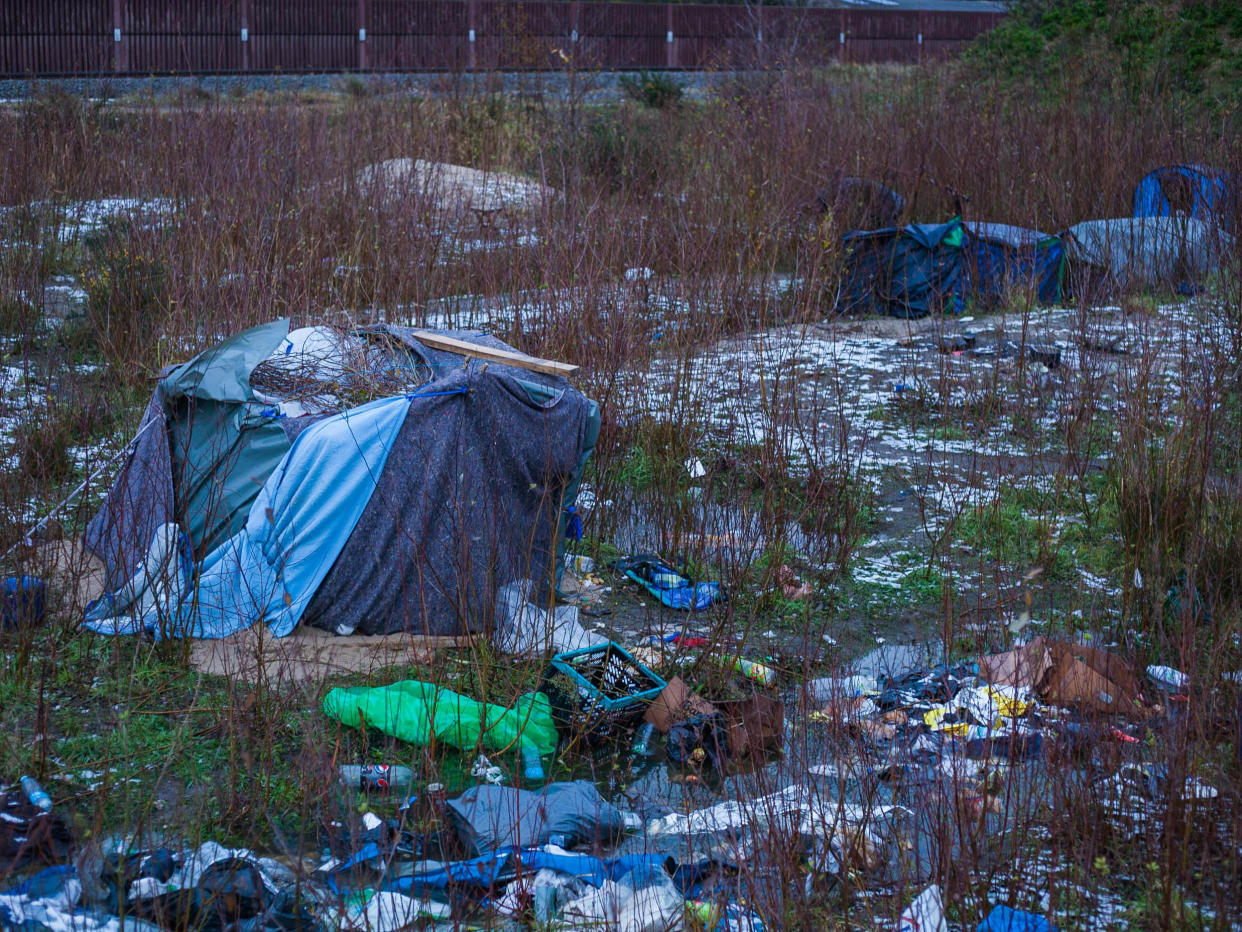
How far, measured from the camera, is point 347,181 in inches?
358

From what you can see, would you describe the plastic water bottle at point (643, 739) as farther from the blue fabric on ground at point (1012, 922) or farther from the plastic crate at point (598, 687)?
the blue fabric on ground at point (1012, 922)

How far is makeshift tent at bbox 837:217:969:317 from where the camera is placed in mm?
8805

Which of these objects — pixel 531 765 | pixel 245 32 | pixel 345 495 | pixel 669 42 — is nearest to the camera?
pixel 531 765

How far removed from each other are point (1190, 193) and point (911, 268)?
255 cm

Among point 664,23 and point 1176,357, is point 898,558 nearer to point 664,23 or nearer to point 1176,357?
point 1176,357

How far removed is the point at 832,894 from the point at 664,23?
76.2 ft

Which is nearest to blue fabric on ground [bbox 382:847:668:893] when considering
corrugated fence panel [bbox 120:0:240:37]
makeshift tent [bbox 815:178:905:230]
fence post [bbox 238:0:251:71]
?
makeshift tent [bbox 815:178:905:230]

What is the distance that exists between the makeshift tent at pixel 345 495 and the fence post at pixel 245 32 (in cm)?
1575

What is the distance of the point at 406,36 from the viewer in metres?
20.0

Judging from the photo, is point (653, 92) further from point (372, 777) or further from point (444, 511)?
point (372, 777)

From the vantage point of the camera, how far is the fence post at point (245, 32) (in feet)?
60.0

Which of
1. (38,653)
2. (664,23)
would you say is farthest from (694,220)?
(664,23)

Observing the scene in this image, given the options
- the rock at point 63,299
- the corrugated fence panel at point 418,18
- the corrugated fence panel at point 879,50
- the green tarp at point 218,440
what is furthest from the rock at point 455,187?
the corrugated fence panel at point 879,50

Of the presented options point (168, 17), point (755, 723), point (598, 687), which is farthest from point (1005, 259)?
point (168, 17)
